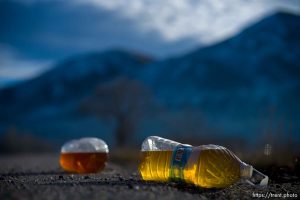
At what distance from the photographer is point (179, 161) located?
655 centimetres

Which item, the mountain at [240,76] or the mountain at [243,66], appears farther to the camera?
the mountain at [243,66]

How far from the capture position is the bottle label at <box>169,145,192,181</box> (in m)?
6.50

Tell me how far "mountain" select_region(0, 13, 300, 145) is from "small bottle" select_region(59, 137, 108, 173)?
152ft

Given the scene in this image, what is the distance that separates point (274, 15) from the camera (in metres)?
90.4

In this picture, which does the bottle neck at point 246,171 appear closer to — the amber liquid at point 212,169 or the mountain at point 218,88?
the amber liquid at point 212,169

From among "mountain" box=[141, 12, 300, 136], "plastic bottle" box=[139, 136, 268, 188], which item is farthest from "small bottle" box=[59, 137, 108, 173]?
"mountain" box=[141, 12, 300, 136]

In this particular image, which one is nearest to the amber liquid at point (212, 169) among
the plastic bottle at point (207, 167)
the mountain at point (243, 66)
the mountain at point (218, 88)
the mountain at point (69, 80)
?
the plastic bottle at point (207, 167)

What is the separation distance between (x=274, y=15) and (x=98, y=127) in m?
42.0

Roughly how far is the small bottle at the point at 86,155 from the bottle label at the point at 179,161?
3.30 metres

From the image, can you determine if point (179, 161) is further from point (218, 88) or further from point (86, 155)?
point (218, 88)

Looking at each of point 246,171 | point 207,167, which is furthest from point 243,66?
point 207,167

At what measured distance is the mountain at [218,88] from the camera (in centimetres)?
6962

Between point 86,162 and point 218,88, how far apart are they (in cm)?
7644

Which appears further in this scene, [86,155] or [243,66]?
[243,66]
